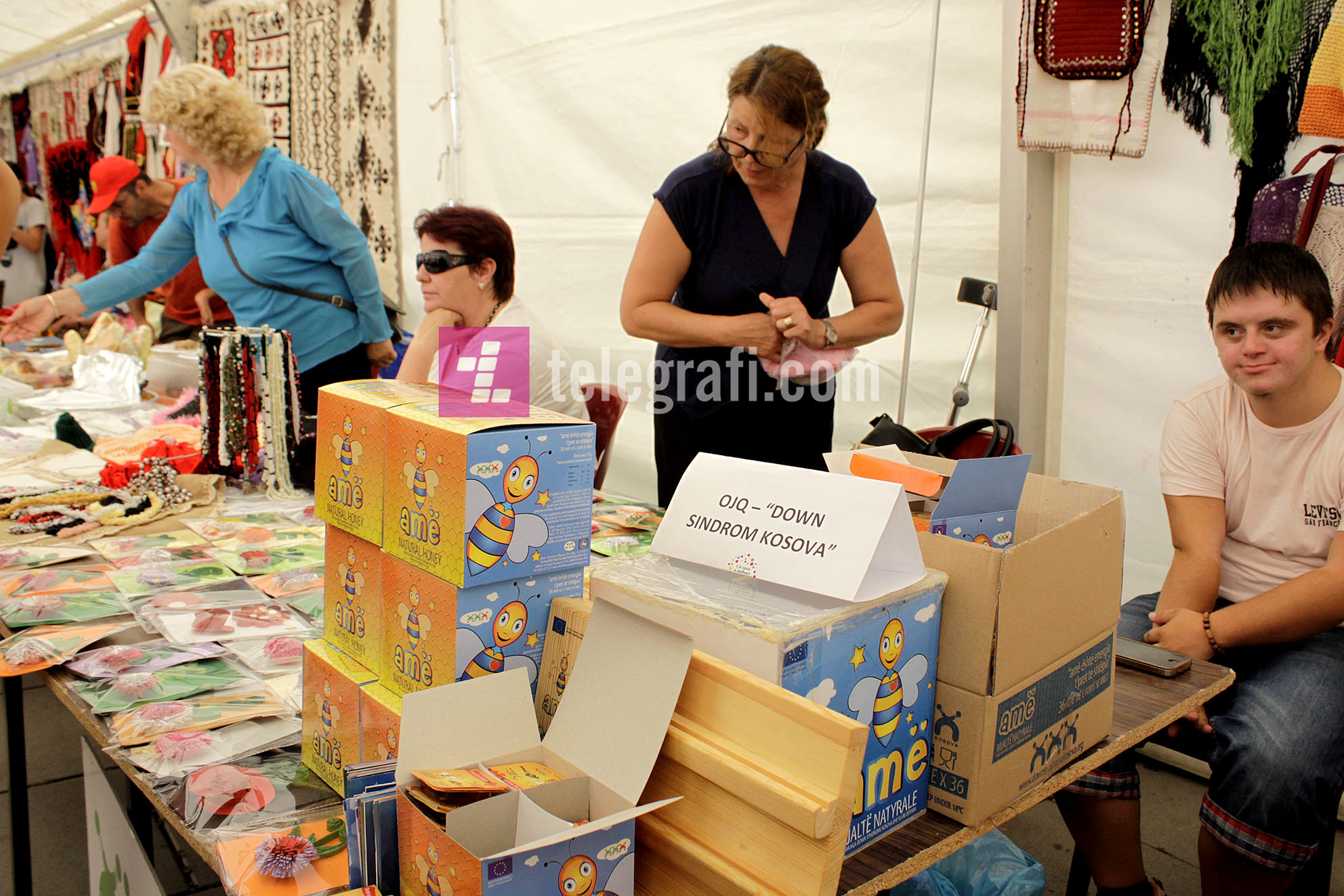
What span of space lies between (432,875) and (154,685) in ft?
2.52

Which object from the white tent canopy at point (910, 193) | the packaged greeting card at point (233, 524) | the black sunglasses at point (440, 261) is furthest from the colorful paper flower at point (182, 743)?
the white tent canopy at point (910, 193)

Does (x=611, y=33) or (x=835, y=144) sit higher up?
(x=611, y=33)

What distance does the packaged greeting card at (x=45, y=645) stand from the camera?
1347mm

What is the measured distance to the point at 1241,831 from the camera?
1312 mm

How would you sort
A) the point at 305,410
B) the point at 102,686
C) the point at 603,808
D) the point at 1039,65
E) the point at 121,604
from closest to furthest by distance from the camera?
1. the point at 603,808
2. the point at 102,686
3. the point at 121,604
4. the point at 1039,65
5. the point at 305,410

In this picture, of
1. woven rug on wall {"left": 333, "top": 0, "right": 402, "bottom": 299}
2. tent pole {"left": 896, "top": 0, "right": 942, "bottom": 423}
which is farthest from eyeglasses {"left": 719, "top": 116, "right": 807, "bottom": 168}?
woven rug on wall {"left": 333, "top": 0, "right": 402, "bottom": 299}

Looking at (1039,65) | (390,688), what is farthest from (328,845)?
(1039,65)

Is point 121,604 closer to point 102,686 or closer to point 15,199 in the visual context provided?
point 102,686

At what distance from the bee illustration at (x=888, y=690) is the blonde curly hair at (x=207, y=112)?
107 inches

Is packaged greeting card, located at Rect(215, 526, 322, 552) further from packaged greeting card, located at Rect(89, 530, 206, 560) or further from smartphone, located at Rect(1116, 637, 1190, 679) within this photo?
smartphone, located at Rect(1116, 637, 1190, 679)

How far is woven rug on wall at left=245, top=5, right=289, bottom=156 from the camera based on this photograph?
5.14m

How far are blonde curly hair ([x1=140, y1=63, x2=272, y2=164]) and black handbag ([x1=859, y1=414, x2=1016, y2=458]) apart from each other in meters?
2.15

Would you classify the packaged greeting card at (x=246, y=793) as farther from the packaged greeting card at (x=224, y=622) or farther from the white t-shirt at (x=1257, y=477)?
the white t-shirt at (x=1257, y=477)

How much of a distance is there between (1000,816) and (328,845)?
68 centimetres
